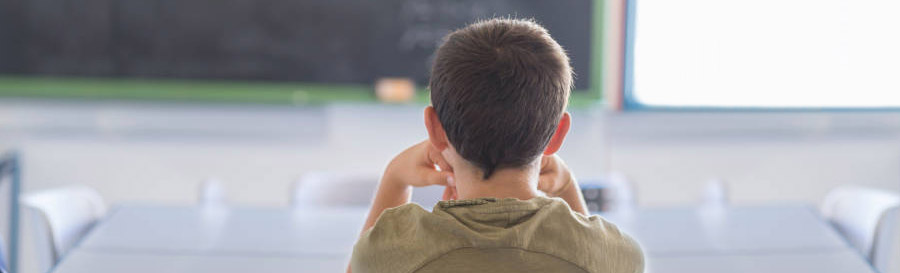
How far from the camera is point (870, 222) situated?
1.67 meters

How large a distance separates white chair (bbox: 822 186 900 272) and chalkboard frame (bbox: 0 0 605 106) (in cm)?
175

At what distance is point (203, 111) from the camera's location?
3195 millimetres

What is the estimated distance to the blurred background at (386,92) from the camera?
3.02 metres

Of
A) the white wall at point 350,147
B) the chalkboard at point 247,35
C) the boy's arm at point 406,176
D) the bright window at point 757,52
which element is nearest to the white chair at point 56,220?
the boy's arm at point 406,176

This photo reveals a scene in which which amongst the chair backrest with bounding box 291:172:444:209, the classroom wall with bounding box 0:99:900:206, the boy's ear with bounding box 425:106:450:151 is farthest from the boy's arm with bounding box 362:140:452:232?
the classroom wall with bounding box 0:99:900:206

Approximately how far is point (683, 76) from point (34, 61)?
2.94m

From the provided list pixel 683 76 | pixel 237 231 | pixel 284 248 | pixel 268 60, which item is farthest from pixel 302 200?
pixel 683 76

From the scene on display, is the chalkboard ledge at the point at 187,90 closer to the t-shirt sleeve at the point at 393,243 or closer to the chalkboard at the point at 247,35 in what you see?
the chalkboard at the point at 247,35

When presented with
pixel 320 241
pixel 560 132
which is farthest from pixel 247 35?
pixel 560 132

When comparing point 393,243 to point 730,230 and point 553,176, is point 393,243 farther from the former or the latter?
point 730,230

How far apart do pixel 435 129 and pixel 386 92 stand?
82.5 inches

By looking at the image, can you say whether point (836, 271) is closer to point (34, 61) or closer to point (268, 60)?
point (268, 60)

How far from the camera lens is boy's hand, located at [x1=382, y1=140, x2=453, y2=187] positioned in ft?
3.66

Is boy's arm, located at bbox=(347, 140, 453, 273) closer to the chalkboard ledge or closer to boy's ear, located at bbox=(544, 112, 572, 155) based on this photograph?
boy's ear, located at bbox=(544, 112, 572, 155)
